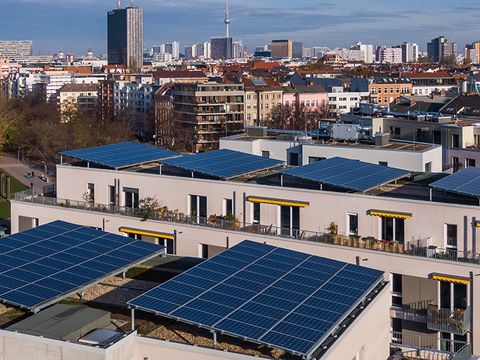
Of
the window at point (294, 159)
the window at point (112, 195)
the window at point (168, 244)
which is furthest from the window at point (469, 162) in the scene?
the window at point (112, 195)

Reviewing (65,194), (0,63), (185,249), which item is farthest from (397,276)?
(0,63)

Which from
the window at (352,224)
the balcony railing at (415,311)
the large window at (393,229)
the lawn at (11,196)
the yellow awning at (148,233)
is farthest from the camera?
the lawn at (11,196)

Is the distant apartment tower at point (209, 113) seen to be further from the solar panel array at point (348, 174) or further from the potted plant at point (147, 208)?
the solar panel array at point (348, 174)

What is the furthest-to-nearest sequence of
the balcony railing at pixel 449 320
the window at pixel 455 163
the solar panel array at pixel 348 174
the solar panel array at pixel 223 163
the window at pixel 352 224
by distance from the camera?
the window at pixel 455 163
the solar panel array at pixel 223 163
the solar panel array at pixel 348 174
the window at pixel 352 224
the balcony railing at pixel 449 320

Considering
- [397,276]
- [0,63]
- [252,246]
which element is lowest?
[397,276]

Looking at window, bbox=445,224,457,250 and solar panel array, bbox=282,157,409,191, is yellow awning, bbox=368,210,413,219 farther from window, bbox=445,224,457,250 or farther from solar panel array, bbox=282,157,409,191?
window, bbox=445,224,457,250

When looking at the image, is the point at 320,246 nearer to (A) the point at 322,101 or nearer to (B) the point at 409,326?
(B) the point at 409,326
